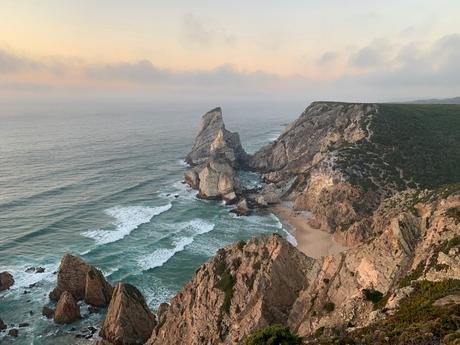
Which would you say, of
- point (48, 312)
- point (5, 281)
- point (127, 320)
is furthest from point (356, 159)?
point (5, 281)

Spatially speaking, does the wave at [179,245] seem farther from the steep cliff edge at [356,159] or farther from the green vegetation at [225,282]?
the green vegetation at [225,282]

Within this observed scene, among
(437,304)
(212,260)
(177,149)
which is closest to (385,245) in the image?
(437,304)

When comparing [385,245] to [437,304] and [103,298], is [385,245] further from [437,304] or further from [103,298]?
[103,298]

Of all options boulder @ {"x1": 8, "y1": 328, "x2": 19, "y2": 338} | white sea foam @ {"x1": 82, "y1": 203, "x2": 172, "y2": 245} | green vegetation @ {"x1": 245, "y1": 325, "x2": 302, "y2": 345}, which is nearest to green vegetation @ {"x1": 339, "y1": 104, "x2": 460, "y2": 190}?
white sea foam @ {"x1": 82, "y1": 203, "x2": 172, "y2": 245}

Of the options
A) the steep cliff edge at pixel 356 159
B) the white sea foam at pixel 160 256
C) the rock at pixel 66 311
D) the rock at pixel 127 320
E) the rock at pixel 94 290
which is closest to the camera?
the rock at pixel 127 320

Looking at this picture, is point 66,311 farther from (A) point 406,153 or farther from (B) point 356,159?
(A) point 406,153

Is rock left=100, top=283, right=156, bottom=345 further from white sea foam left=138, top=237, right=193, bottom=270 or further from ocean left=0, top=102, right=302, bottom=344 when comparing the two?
white sea foam left=138, top=237, right=193, bottom=270

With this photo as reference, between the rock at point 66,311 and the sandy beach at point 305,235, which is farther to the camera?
the sandy beach at point 305,235

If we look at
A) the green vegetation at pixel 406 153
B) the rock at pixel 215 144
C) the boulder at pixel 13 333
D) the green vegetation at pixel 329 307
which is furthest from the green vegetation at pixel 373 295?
the rock at pixel 215 144
